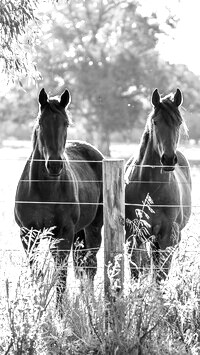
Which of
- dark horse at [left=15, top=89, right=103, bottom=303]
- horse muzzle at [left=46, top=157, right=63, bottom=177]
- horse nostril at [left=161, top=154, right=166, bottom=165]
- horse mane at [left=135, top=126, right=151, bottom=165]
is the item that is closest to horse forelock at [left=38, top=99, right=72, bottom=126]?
dark horse at [left=15, top=89, right=103, bottom=303]

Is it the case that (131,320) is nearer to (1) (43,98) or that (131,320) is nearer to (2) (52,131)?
(2) (52,131)

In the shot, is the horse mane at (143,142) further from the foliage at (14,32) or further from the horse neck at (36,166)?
the foliage at (14,32)

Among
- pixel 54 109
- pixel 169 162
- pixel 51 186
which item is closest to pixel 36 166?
pixel 51 186

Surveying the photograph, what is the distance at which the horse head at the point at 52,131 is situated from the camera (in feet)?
19.3

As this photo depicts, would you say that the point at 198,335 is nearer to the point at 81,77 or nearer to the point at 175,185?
Result: the point at 175,185

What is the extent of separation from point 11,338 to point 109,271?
83 cm

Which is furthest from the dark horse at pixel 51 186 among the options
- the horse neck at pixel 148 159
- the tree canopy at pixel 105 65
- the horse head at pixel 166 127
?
the tree canopy at pixel 105 65

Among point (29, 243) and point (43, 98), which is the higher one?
point (43, 98)

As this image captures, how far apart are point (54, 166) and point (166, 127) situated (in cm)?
109

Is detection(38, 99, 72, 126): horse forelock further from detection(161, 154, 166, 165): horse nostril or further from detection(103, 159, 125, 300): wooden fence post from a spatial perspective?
detection(103, 159, 125, 300): wooden fence post

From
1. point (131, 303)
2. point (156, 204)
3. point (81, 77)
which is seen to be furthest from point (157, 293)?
point (81, 77)

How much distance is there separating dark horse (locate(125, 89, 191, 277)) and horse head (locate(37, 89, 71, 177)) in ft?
2.68

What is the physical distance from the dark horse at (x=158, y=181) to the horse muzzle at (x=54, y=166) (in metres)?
0.80

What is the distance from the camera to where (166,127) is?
6.18 m
